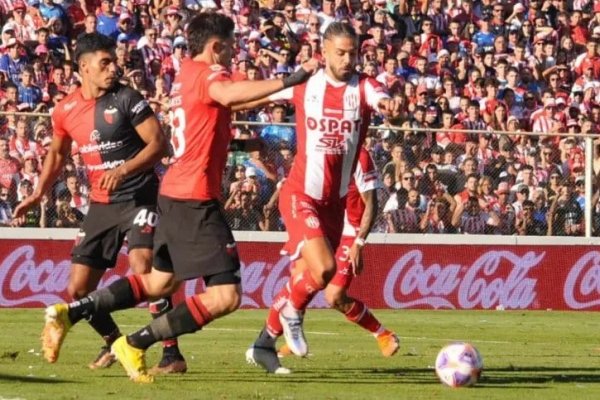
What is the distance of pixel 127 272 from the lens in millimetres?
20438

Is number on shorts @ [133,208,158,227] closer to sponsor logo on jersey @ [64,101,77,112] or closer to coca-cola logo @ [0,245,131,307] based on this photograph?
sponsor logo on jersey @ [64,101,77,112]

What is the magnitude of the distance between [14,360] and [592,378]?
179 inches

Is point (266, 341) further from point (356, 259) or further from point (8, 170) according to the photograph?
point (8, 170)

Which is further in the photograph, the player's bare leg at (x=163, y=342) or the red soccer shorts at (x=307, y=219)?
the red soccer shorts at (x=307, y=219)

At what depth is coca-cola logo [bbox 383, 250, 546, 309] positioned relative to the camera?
21.4 meters

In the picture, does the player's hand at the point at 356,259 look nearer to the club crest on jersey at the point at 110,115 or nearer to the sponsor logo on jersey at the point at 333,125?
the sponsor logo on jersey at the point at 333,125

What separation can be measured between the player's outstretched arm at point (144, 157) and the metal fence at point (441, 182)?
26.9 ft

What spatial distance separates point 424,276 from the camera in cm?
2150

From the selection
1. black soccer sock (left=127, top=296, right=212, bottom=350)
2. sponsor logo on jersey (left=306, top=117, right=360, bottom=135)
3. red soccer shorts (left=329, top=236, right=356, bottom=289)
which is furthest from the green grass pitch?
sponsor logo on jersey (left=306, top=117, right=360, bottom=135)

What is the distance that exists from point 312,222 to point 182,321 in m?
2.01

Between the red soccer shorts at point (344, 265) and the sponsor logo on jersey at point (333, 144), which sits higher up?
the sponsor logo on jersey at point (333, 144)

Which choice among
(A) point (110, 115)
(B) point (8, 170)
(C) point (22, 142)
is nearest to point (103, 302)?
(A) point (110, 115)

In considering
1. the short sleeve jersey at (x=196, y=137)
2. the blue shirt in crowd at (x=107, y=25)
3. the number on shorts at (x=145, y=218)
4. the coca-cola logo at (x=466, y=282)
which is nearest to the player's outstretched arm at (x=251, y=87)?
the short sleeve jersey at (x=196, y=137)

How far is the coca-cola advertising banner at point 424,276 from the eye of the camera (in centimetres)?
2027
